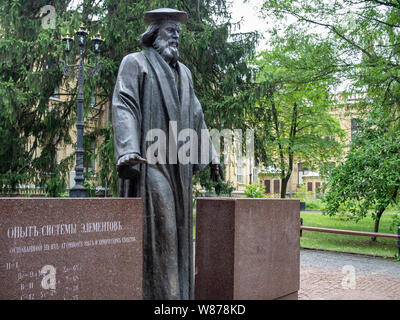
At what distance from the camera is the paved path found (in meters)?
7.23

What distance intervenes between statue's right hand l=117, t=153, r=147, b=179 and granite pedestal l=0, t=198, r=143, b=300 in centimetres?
30

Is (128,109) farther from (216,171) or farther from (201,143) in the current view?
(216,171)

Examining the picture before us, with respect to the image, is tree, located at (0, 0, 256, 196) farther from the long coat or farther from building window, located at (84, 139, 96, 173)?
the long coat

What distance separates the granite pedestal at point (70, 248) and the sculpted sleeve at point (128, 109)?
47 centimetres

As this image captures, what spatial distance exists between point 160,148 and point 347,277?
256 inches

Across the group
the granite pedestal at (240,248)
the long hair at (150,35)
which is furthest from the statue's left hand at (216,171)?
the long hair at (150,35)

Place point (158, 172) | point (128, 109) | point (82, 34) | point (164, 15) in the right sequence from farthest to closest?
point (82, 34) < point (164, 15) < point (158, 172) < point (128, 109)

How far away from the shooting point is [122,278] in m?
3.47

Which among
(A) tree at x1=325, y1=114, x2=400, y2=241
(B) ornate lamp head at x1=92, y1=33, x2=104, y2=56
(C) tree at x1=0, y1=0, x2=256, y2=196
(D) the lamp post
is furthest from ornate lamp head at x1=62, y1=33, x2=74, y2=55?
(A) tree at x1=325, y1=114, x2=400, y2=241

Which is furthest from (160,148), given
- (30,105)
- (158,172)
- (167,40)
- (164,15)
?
(30,105)

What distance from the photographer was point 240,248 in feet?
15.1

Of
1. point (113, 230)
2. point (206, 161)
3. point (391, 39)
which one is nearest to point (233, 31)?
point (391, 39)

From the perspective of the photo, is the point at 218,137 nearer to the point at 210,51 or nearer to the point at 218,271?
the point at 210,51

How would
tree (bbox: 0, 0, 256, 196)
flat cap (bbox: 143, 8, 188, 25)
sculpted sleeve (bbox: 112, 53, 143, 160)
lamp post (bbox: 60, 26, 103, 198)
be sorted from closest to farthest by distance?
sculpted sleeve (bbox: 112, 53, 143, 160) < flat cap (bbox: 143, 8, 188, 25) < lamp post (bbox: 60, 26, 103, 198) < tree (bbox: 0, 0, 256, 196)
